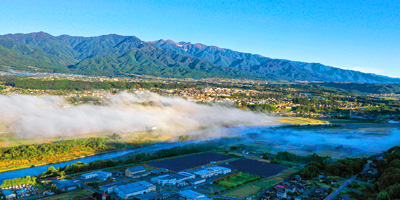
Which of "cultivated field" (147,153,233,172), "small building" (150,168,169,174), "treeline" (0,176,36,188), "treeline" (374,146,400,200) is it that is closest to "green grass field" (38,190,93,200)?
"treeline" (0,176,36,188)

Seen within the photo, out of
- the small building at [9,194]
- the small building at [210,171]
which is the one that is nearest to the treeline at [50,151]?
the small building at [9,194]

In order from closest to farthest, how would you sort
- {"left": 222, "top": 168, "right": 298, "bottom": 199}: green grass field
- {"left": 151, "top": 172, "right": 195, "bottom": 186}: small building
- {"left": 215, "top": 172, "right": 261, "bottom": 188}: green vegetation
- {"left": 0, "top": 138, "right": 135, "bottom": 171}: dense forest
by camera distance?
{"left": 222, "top": 168, "right": 298, "bottom": 199}: green grass field, {"left": 151, "top": 172, "right": 195, "bottom": 186}: small building, {"left": 215, "top": 172, "right": 261, "bottom": 188}: green vegetation, {"left": 0, "top": 138, "right": 135, "bottom": 171}: dense forest

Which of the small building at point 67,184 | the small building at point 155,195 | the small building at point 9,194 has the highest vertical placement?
the small building at point 155,195

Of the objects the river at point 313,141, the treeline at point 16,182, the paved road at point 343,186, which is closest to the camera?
the paved road at point 343,186

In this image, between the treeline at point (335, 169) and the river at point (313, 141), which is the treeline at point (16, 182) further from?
the treeline at point (335, 169)

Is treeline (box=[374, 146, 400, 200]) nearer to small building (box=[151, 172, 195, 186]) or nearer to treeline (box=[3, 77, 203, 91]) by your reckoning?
small building (box=[151, 172, 195, 186])
